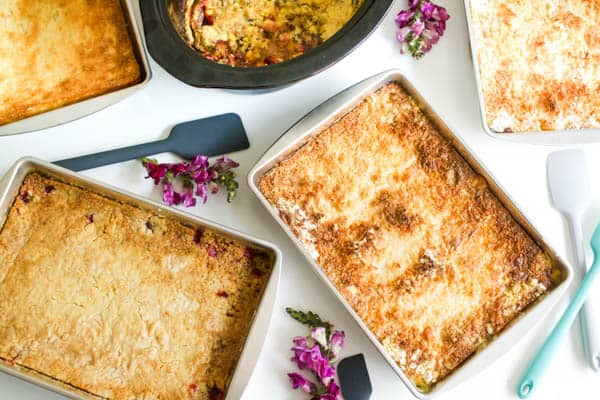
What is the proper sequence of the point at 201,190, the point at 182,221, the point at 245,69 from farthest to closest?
the point at 201,190
the point at 182,221
the point at 245,69

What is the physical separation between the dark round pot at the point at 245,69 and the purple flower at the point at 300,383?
0.72 metres

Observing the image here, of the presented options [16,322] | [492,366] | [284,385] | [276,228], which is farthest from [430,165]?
[16,322]

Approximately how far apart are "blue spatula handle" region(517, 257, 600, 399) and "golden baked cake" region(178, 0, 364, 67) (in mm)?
911

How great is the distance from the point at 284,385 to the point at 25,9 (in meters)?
1.15

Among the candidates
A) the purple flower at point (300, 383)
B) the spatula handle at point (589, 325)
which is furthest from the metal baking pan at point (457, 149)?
the purple flower at point (300, 383)

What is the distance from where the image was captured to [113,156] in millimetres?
1775

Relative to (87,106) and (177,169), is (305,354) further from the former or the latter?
(87,106)

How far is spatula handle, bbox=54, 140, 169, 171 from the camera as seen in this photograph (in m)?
1.76

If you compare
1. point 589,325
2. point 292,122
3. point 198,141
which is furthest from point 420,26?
point 589,325

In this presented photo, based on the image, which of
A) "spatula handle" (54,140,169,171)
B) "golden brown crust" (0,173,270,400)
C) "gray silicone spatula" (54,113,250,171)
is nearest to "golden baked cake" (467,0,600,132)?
"gray silicone spatula" (54,113,250,171)

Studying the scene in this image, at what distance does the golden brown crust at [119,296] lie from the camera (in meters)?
1.60

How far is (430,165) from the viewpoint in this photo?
172cm

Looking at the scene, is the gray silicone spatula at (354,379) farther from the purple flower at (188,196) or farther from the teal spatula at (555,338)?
the purple flower at (188,196)

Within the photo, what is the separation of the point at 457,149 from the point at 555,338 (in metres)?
0.55
